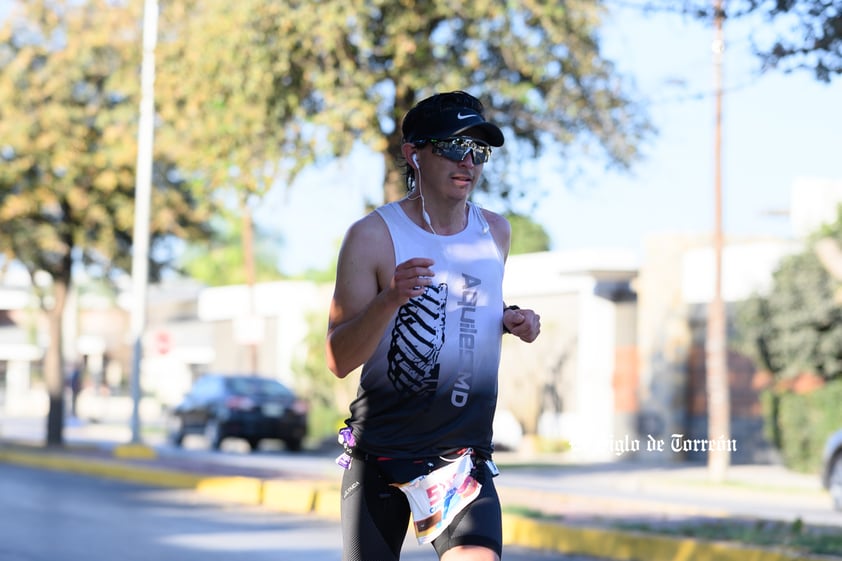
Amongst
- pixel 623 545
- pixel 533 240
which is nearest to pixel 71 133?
pixel 623 545

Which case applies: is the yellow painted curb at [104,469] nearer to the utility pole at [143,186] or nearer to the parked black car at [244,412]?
the utility pole at [143,186]

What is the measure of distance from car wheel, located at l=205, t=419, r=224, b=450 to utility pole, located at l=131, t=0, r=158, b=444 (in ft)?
17.2

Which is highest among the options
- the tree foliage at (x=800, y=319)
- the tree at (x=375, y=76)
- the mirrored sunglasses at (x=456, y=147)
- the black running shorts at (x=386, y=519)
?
the tree at (x=375, y=76)

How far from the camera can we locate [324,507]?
44.5 feet

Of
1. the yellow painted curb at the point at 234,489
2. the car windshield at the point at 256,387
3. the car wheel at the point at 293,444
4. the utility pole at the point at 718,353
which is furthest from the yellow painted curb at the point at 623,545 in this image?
the car wheel at the point at 293,444

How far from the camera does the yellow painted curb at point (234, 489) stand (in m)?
14.9

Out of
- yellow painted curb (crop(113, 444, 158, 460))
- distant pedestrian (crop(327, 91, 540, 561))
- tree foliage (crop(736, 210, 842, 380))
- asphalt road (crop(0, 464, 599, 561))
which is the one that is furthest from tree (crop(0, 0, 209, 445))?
distant pedestrian (crop(327, 91, 540, 561))

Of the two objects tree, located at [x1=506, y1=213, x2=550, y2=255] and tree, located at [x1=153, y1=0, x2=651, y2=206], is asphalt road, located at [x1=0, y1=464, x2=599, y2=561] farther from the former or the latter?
tree, located at [x1=506, y1=213, x2=550, y2=255]

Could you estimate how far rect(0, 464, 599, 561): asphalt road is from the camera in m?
9.91

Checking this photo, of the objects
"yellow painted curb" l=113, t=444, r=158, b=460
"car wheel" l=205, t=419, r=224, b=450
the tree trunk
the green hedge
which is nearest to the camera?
"yellow painted curb" l=113, t=444, r=158, b=460

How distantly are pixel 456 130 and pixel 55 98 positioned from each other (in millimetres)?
19371

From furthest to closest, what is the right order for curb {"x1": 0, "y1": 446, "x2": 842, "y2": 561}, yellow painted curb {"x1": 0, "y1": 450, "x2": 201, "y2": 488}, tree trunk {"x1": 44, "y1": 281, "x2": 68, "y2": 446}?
tree trunk {"x1": 44, "y1": 281, "x2": 68, "y2": 446} < yellow painted curb {"x1": 0, "y1": 450, "x2": 201, "y2": 488} < curb {"x1": 0, "y1": 446, "x2": 842, "y2": 561}

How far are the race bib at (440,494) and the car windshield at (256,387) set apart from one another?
24006 millimetres

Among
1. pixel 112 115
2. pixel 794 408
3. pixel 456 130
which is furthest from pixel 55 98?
pixel 456 130
